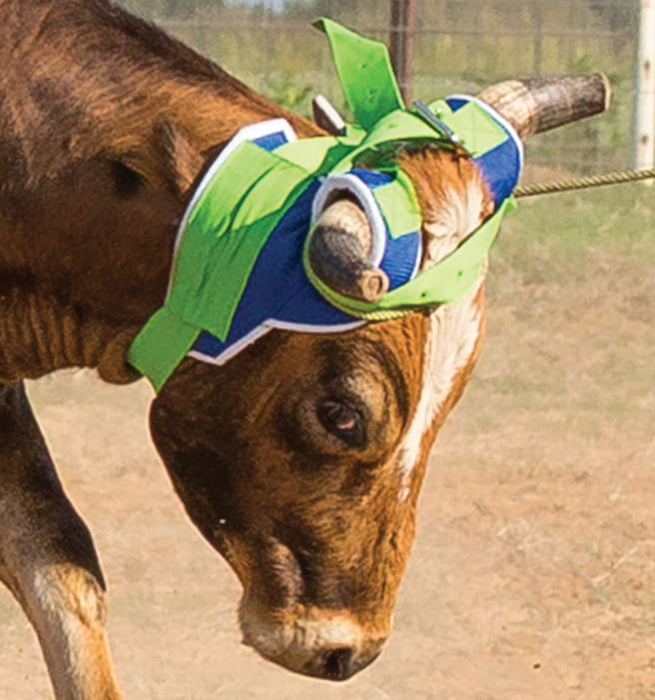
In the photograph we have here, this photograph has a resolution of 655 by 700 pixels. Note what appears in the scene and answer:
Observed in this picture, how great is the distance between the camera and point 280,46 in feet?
35.9

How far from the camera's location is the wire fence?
35.5 feet

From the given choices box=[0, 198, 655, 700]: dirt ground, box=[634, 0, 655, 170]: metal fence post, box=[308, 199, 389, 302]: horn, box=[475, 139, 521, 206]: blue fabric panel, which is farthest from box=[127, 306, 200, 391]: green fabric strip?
box=[634, 0, 655, 170]: metal fence post

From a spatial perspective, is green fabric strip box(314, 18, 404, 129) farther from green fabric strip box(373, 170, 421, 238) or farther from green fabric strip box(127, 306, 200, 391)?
green fabric strip box(127, 306, 200, 391)

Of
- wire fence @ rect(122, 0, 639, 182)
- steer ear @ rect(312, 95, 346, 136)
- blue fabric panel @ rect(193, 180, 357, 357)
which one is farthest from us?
wire fence @ rect(122, 0, 639, 182)

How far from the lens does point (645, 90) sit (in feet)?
36.0

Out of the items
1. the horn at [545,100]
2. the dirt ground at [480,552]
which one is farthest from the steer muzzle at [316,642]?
the dirt ground at [480,552]

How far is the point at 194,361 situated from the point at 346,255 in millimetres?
532

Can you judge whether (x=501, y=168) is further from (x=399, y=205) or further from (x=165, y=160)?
(x=165, y=160)

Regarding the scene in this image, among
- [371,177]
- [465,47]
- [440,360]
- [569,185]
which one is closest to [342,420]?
[440,360]

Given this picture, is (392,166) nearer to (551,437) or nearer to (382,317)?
(382,317)

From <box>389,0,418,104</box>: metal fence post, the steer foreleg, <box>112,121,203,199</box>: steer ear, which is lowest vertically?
<box>389,0,418,104</box>: metal fence post

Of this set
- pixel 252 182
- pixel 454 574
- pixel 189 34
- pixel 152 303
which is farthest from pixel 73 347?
pixel 189 34

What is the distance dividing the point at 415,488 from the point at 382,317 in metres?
0.40

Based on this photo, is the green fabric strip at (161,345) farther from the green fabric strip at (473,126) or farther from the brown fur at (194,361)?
the green fabric strip at (473,126)
